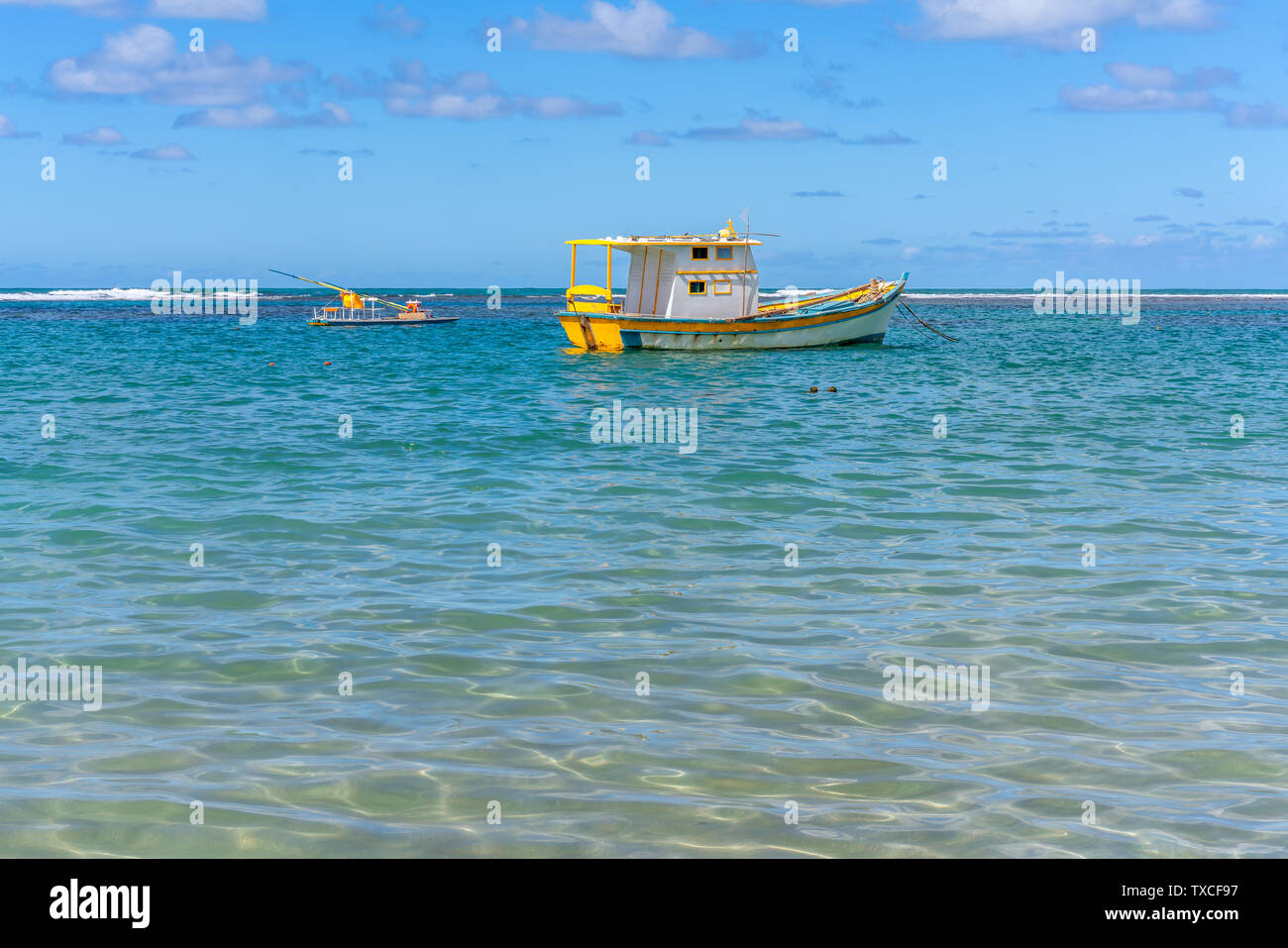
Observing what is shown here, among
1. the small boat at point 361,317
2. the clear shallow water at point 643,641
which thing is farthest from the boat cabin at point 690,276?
the small boat at point 361,317

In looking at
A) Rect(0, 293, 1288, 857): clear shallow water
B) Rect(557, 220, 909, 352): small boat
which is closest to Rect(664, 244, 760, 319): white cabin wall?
Rect(557, 220, 909, 352): small boat

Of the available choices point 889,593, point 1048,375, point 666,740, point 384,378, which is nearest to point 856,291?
point 1048,375

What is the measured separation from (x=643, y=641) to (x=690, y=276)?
32.3 meters

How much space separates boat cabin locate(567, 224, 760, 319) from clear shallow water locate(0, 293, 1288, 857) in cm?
2065

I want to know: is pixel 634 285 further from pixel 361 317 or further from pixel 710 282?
pixel 361 317

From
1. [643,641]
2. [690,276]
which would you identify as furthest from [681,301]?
[643,641]

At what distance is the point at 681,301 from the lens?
39.2 metres

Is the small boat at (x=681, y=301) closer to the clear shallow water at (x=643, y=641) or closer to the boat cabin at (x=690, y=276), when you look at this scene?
the boat cabin at (x=690, y=276)

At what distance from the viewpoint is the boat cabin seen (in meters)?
39.0

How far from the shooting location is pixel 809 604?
895cm

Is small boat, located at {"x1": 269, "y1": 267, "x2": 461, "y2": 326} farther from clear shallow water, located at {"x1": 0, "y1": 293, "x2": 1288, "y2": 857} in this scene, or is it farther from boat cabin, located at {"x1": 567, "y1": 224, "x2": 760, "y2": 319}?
clear shallow water, located at {"x1": 0, "y1": 293, "x2": 1288, "y2": 857}

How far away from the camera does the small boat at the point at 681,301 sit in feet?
127

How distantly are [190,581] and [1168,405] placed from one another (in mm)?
22163
